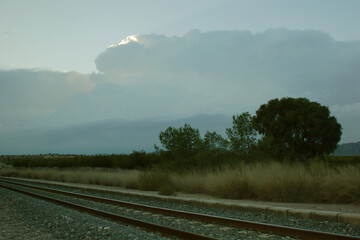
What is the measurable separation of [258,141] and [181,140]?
6.41m

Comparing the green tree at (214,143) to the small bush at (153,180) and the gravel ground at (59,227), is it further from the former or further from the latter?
the gravel ground at (59,227)

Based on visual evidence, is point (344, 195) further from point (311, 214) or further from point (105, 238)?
point (105, 238)

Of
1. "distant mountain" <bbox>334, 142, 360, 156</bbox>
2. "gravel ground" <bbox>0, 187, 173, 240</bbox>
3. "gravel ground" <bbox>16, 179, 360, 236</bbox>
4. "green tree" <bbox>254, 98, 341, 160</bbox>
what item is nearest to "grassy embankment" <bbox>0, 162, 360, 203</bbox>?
"gravel ground" <bbox>16, 179, 360, 236</bbox>

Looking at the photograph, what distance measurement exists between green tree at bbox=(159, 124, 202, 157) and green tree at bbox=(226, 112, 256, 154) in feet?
13.1

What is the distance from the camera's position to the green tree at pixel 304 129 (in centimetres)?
4650

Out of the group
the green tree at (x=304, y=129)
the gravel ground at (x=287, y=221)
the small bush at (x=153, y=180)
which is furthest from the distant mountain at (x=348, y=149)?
the gravel ground at (x=287, y=221)

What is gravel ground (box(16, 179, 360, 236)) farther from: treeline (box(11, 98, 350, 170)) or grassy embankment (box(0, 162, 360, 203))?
treeline (box(11, 98, 350, 170))

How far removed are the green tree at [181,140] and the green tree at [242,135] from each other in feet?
13.1

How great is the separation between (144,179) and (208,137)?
624cm

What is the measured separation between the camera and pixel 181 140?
27641mm

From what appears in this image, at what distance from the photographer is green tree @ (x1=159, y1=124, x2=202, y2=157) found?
27.5 m

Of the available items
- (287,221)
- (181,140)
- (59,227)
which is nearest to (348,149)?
(181,140)

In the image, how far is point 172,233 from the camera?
7.70 meters

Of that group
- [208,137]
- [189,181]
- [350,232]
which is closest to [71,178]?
[208,137]
